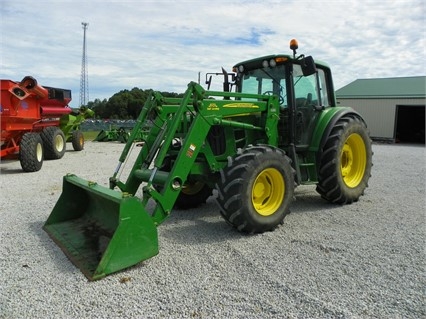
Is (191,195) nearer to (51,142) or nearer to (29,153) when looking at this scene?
(29,153)

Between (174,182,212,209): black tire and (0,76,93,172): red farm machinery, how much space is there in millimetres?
5594

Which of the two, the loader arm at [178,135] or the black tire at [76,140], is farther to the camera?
the black tire at [76,140]

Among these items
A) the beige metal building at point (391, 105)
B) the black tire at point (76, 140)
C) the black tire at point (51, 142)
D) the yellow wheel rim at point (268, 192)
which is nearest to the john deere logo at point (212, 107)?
the yellow wheel rim at point (268, 192)

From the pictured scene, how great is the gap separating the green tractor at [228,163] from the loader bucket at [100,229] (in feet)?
0.04

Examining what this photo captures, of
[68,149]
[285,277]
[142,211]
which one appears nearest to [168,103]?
[142,211]

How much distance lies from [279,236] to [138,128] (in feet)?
7.59

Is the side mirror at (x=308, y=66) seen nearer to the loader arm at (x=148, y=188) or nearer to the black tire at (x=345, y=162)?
the loader arm at (x=148, y=188)

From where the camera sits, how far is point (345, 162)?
6.92 metres

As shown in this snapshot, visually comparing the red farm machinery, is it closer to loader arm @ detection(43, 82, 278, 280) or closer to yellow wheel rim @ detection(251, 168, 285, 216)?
loader arm @ detection(43, 82, 278, 280)

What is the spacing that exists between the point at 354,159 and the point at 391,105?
19.3 meters

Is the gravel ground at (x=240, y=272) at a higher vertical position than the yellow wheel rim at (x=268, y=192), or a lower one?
lower

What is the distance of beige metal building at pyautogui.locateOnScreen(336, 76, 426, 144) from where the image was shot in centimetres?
2402

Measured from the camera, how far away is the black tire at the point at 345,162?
6055 mm

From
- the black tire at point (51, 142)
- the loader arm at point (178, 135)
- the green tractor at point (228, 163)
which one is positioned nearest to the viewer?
the green tractor at point (228, 163)
